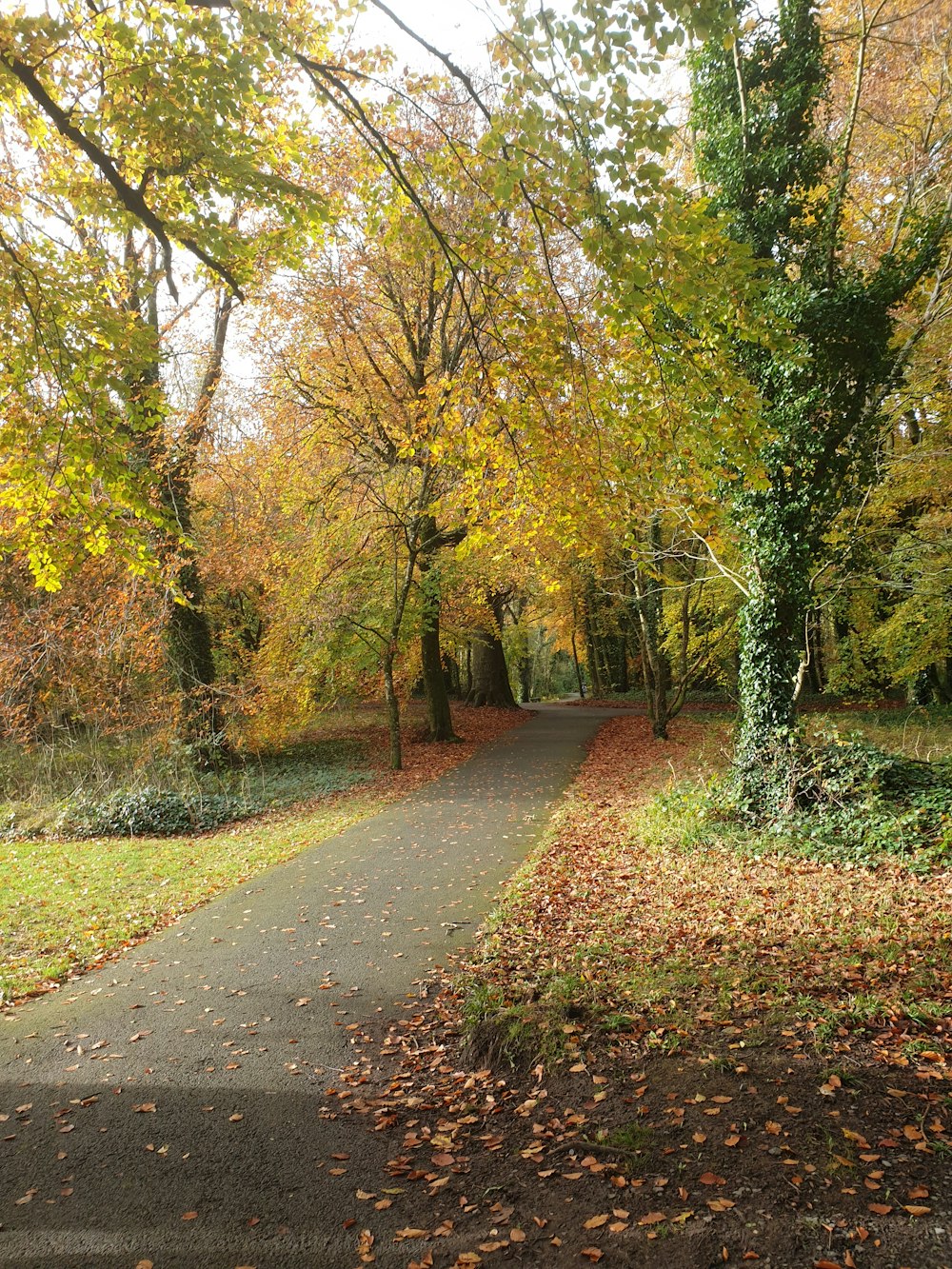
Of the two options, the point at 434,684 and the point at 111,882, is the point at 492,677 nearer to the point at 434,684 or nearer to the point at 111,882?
the point at 434,684

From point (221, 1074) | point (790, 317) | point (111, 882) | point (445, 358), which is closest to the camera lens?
point (221, 1074)

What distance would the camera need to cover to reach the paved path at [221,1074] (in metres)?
3.34

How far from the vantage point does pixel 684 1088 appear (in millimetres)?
4039

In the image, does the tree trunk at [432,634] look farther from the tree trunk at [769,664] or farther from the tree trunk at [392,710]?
the tree trunk at [769,664]

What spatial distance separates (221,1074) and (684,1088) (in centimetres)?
274

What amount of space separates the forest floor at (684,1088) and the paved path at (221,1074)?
0.31 meters

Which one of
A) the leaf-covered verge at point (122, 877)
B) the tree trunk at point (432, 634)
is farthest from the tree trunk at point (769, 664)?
the tree trunk at point (432, 634)

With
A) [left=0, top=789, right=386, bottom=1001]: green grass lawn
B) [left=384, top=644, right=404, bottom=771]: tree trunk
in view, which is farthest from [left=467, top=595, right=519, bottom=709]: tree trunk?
[left=0, top=789, right=386, bottom=1001]: green grass lawn

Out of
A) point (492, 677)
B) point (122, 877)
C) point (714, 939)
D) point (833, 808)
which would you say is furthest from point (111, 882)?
point (492, 677)

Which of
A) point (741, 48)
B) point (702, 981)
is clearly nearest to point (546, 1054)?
point (702, 981)

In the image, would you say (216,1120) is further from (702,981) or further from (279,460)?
(279,460)

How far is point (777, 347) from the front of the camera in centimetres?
569

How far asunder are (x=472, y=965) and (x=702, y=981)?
5.69 ft

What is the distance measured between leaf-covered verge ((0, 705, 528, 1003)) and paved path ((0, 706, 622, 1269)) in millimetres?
468
